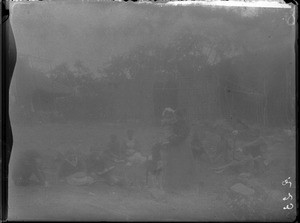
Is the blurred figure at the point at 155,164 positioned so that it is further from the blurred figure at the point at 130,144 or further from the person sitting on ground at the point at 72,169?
the person sitting on ground at the point at 72,169

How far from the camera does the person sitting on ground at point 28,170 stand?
1876 mm

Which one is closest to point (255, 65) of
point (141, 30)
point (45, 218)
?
point (141, 30)

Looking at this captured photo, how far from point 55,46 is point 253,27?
1.14m

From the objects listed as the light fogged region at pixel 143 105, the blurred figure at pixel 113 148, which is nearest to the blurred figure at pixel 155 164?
the light fogged region at pixel 143 105

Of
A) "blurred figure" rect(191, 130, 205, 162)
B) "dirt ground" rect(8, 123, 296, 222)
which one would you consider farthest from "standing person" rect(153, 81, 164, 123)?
"blurred figure" rect(191, 130, 205, 162)

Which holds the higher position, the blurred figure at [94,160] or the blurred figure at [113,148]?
the blurred figure at [113,148]

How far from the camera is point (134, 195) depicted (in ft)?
6.23

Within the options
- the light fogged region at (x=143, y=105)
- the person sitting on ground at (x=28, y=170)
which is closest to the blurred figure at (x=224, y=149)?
the light fogged region at (x=143, y=105)

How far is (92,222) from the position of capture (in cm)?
191

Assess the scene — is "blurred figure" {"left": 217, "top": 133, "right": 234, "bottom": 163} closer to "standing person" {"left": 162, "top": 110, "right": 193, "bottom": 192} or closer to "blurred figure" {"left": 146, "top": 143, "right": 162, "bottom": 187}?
"standing person" {"left": 162, "top": 110, "right": 193, "bottom": 192}

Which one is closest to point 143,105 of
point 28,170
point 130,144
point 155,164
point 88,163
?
point 130,144

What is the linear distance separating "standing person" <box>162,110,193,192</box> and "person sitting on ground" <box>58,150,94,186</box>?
46cm

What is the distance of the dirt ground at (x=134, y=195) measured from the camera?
1.87 m

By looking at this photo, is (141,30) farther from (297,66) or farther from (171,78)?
(297,66)
